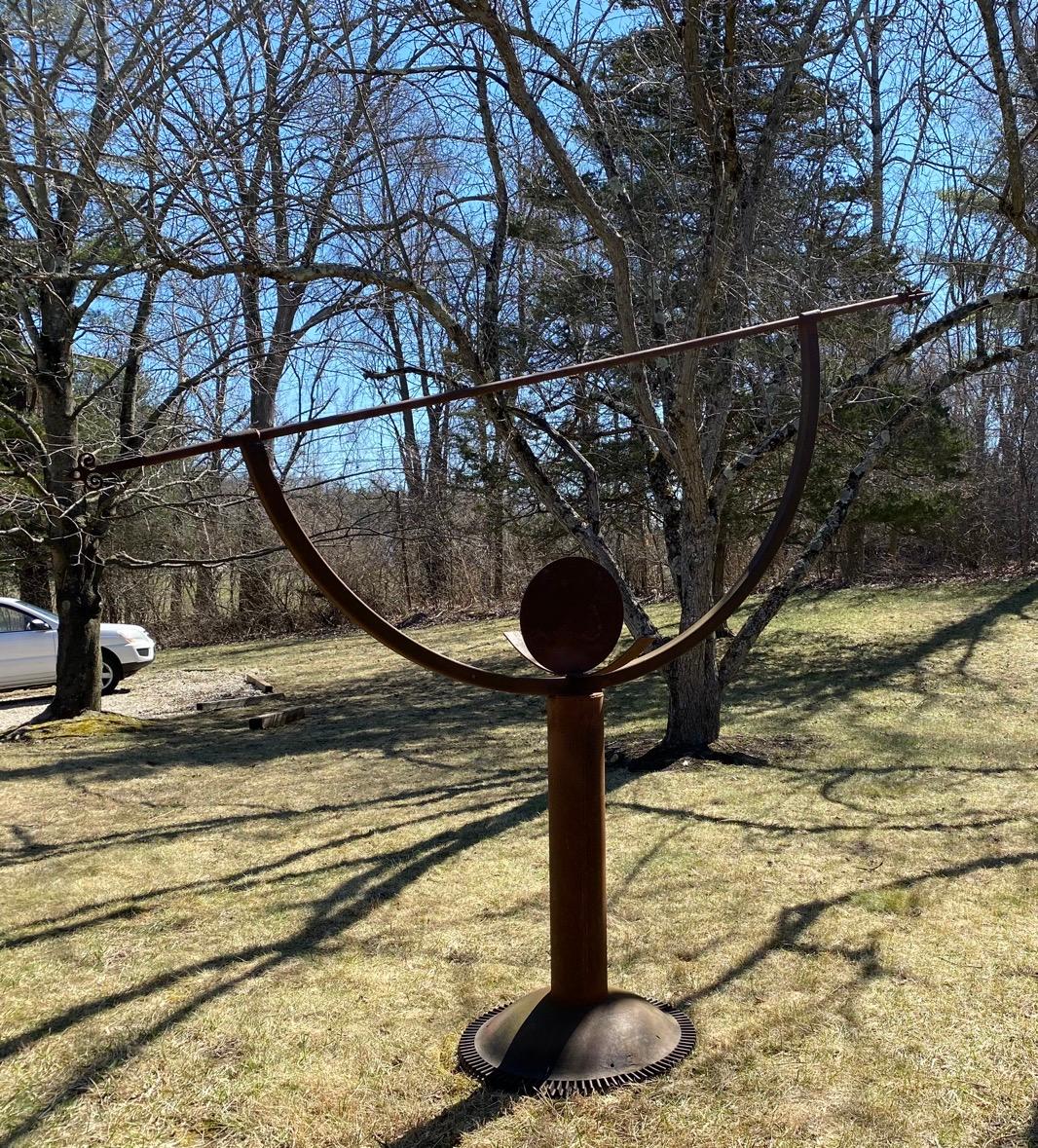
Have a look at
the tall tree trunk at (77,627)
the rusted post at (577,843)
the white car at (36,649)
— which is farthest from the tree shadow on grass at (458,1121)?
the white car at (36,649)

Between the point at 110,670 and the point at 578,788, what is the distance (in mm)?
11003

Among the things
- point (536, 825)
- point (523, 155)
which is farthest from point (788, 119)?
point (536, 825)

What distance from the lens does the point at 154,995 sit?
3287mm

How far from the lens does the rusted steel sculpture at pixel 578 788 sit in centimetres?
261

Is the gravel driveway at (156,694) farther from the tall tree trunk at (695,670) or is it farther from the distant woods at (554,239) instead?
the tall tree trunk at (695,670)

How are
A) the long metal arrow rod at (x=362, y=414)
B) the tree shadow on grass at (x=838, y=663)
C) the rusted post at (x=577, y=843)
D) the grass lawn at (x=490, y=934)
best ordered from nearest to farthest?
the long metal arrow rod at (x=362, y=414) → the grass lawn at (x=490, y=934) → the rusted post at (x=577, y=843) → the tree shadow on grass at (x=838, y=663)

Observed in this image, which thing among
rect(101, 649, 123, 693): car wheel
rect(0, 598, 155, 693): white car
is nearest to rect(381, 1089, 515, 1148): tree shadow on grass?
rect(0, 598, 155, 693): white car

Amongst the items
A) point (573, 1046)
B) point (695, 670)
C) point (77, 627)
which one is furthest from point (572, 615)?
point (77, 627)

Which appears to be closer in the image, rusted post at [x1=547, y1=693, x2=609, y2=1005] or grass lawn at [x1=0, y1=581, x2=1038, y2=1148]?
grass lawn at [x1=0, y1=581, x2=1038, y2=1148]

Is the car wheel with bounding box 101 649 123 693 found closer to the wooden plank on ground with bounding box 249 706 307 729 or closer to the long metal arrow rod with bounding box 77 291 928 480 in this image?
the wooden plank on ground with bounding box 249 706 307 729

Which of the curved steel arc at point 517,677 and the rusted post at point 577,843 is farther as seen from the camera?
the rusted post at point 577,843

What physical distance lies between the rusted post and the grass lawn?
1.06ft

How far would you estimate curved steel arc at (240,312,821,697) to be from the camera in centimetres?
242

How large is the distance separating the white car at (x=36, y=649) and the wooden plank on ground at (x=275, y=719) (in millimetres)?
3490
